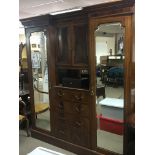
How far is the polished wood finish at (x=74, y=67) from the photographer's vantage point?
229cm

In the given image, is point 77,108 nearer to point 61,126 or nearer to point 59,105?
point 59,105

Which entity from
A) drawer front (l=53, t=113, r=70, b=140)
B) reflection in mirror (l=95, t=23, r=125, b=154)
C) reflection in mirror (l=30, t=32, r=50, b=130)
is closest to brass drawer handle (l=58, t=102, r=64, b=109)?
drawer front (l=53, t=113, r=70, b=140)

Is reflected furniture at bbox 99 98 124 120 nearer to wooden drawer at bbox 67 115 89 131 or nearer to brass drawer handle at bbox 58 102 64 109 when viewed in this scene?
wooden drawer at bbox 67 115 89 131

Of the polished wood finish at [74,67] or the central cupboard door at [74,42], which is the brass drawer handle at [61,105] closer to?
the polished wood finish at [74,67]

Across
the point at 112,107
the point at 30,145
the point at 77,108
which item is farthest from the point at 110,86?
the point at 30,145

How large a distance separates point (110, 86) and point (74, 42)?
813 millimetres

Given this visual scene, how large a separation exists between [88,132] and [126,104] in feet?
2.44

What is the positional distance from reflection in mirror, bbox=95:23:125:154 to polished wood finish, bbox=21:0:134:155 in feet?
0.24

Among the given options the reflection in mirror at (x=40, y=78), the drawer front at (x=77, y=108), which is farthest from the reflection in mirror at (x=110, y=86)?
the reflection in mirror at (x=40, y=78)

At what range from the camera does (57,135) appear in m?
3.06

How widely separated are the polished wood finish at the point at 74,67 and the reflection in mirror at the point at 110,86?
7cm

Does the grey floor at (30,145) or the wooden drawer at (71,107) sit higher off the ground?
the wooden drawer at (71,107)
